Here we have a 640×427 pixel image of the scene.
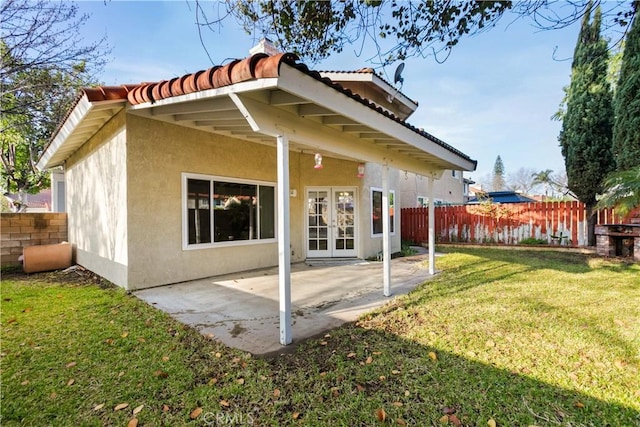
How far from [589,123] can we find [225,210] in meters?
11.8

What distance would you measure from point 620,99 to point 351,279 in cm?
850

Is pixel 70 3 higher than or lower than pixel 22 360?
higher

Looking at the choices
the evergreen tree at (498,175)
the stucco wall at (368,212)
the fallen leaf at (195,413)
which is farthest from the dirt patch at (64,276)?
the evergreen tree at (498,175)

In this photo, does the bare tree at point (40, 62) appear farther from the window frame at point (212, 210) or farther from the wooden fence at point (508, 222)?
the wooden fence at point (508, 222)

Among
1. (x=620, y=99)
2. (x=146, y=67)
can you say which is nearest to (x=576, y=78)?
(x=620, y=99)

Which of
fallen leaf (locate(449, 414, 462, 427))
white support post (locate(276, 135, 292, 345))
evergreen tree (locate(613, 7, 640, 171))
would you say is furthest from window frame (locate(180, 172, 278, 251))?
evergreen tree (locate(613, 7, 640, 171))

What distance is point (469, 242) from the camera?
45.2ft

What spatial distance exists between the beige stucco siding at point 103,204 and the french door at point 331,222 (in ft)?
16.8

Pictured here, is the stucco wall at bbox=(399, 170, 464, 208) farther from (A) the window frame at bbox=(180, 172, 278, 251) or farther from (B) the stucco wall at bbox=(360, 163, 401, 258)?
(A) the window frame at bbox=(180, 172, 278, 251)

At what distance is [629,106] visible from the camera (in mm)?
7703

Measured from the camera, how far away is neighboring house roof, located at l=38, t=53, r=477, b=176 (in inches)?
113

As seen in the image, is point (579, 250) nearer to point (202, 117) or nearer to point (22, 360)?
point (202, 117)

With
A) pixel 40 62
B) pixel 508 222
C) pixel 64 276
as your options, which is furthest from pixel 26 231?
pixel 508 222

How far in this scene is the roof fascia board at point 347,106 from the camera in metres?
3.00
